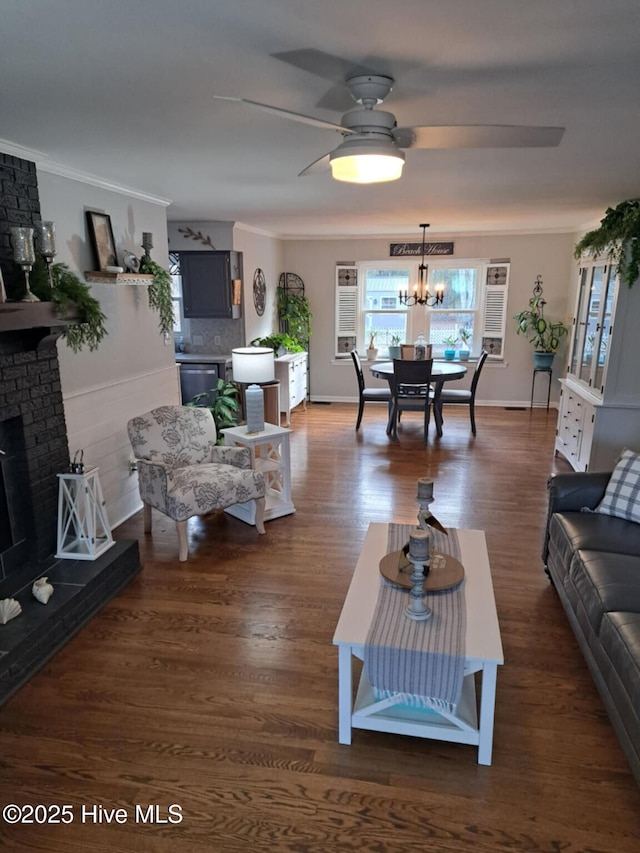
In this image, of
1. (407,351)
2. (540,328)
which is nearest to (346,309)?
(407,351)

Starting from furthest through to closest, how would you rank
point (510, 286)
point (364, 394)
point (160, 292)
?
1. point (510, 286)
2. point (364, 394)
3. point (160, 292)

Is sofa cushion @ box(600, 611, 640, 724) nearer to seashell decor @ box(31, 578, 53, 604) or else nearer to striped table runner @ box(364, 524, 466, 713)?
striped table runner @ box(364, 524, 466, 713)

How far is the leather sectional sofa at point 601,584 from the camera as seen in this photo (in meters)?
1.95

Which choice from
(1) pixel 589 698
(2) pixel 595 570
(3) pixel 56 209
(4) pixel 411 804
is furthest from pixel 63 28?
(1) pixel 589 698

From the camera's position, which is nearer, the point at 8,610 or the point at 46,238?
Answer: the point at 8,610

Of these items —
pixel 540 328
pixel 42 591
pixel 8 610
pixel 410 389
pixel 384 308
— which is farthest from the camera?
pixel 384 308

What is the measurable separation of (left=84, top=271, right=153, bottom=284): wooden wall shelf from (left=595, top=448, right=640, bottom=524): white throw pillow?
10.8 feet

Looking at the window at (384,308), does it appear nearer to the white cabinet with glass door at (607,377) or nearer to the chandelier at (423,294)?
the chandelier at (423,294)

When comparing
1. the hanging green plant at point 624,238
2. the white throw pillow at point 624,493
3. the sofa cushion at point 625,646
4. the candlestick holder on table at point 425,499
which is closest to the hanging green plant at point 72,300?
the candlestick holder on table at point 425,499

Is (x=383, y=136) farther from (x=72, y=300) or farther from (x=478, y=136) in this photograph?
(x=72, y=300)

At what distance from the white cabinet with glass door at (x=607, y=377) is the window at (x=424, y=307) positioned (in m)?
2.42

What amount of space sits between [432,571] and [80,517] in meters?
2.08

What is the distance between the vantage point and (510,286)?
7523 mm

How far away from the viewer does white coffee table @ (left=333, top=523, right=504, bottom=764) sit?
196 centimetres
